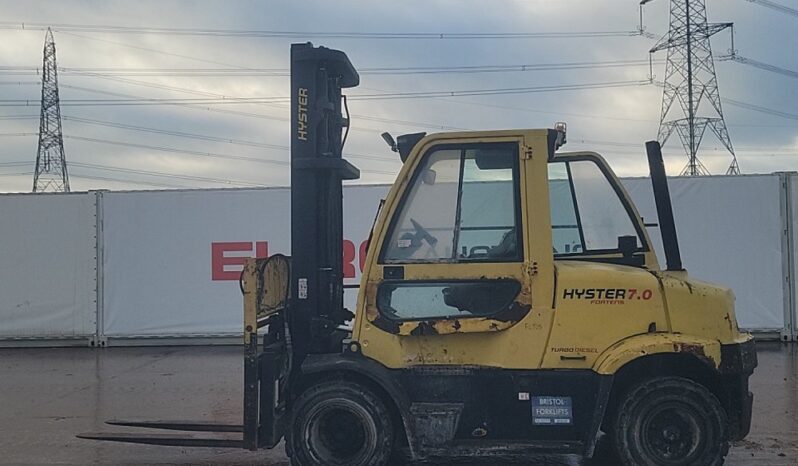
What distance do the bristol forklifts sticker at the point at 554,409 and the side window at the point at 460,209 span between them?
41.0 inches

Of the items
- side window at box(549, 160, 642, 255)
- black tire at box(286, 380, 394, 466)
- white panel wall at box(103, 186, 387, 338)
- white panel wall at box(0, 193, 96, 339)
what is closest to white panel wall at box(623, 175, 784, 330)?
white panel wall at box(103, 186, 387, 338)

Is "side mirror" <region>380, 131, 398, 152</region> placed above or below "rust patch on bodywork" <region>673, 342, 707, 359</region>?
above

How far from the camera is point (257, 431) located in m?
5.20

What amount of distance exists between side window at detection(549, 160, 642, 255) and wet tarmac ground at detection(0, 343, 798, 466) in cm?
174

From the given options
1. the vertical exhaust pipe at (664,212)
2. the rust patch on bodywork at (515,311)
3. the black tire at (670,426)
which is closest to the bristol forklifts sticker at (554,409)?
the black tire at (670,426)

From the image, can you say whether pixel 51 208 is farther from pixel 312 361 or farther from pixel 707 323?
pixel 707 323

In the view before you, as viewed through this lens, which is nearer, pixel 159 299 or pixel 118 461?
pixel 118 461

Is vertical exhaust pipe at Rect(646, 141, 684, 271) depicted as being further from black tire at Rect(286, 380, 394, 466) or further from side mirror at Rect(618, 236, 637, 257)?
black tire at Rect(286, 380, 394, 466)

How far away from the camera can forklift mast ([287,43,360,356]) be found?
5551 mm

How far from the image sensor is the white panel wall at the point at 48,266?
1316cm

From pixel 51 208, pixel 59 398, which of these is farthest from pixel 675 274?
pixel 51 208

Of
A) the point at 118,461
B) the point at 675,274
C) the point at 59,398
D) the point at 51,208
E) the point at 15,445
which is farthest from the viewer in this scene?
the point at 51,208

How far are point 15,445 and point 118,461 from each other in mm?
1347

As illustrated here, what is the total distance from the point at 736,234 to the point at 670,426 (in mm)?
8284
